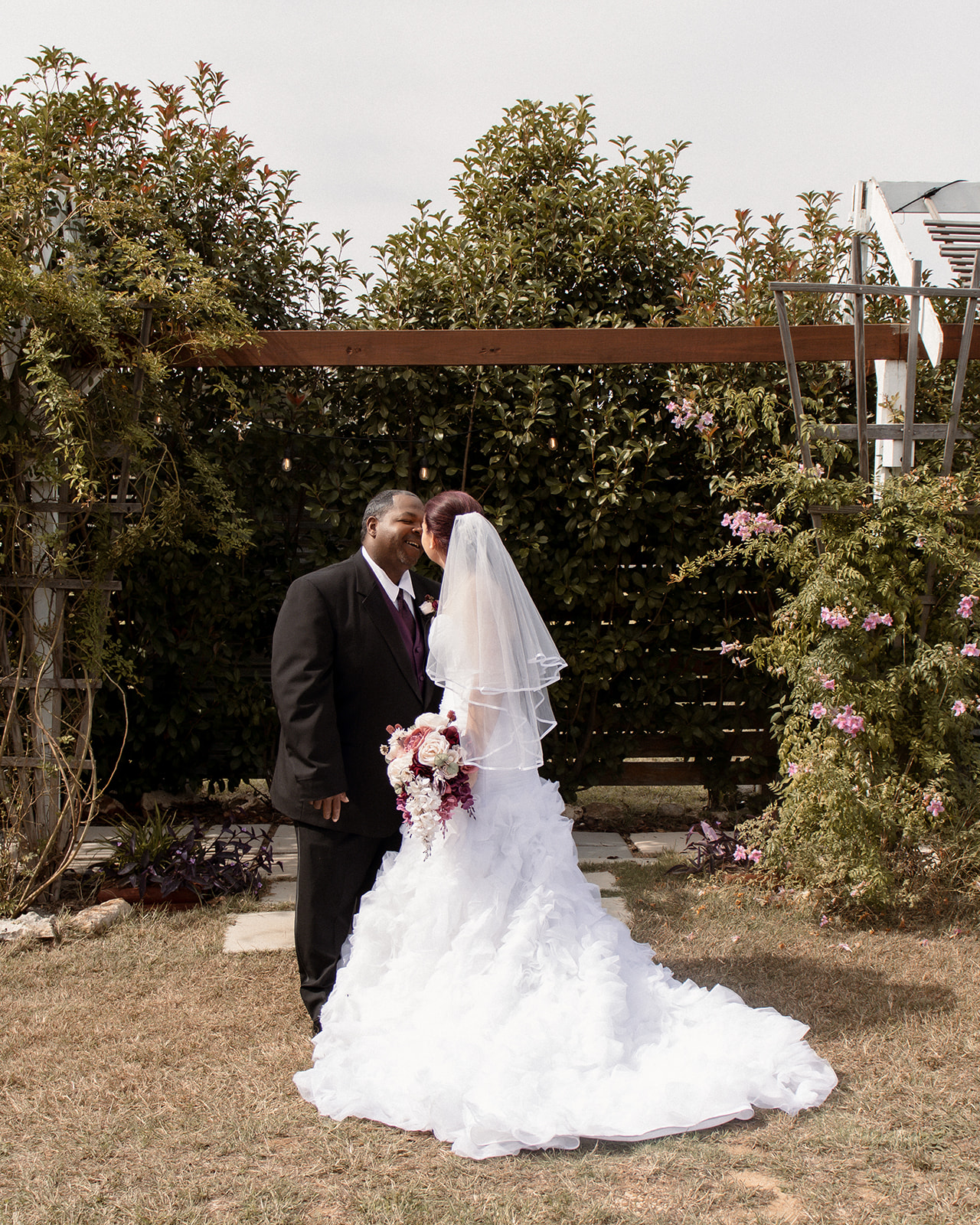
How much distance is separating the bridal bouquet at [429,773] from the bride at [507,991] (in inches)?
2.8

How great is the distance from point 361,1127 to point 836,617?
8.96 feet

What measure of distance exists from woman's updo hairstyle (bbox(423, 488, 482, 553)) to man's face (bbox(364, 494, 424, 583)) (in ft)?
0.92

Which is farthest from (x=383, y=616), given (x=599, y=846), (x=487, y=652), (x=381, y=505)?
(x=599, y=846)

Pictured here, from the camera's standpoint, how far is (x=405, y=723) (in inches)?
130

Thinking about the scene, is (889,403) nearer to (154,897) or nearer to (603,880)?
(603,880)

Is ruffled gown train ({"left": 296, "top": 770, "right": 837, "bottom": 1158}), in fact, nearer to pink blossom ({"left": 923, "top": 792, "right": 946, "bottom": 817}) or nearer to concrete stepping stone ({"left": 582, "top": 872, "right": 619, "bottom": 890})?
concrete stepping stone ({"left": 582, "top": 872, "right": 619, "bottom": 890})

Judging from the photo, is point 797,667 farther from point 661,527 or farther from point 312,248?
point 312,248

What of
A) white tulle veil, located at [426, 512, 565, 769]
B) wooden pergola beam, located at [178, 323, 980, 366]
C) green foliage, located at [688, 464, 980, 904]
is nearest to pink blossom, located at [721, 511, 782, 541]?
green foliage, located at [688, 464, 980, 904]

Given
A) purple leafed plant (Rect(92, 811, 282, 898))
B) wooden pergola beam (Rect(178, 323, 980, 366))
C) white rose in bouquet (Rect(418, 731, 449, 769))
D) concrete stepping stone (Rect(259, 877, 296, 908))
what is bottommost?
concrete stepping stone (Rect(259, 877, 296, 908))

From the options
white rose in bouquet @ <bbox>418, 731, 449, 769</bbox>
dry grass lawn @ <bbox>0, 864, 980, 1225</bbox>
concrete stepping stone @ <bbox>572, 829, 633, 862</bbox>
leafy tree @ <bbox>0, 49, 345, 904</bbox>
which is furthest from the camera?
concrete stepping stone @ <bbox>572, 829, 633, 862</bbox>

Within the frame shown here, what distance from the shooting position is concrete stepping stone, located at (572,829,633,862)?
16.6 ft

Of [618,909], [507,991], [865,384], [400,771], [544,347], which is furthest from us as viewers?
[544,347]

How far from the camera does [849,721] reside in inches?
160

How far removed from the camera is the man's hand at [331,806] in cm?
317
